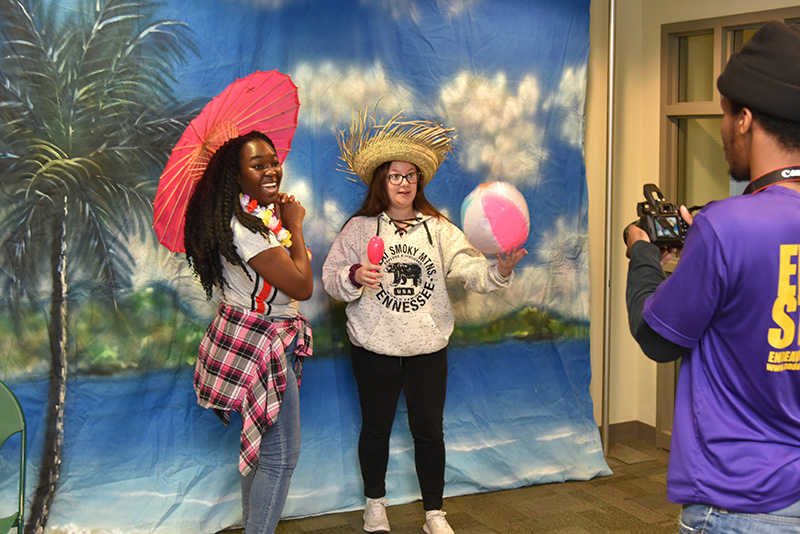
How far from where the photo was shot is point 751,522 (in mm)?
1290

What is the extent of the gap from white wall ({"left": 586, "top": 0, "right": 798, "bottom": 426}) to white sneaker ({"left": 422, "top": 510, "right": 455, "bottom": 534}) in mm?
1273

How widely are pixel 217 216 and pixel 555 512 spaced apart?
6.22 feet

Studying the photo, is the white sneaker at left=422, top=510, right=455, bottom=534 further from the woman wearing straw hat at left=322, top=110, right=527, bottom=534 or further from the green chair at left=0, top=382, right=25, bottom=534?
the green chair at left=0, top=382, right=25, bottom=534

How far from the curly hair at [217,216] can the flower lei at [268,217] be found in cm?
3

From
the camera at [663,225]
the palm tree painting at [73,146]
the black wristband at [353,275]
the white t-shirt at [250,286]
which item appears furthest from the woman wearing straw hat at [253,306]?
the camera at [663,225]

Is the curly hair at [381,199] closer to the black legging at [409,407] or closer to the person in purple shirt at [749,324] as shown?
the black legging at [409,407]

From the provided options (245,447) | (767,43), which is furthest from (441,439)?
(767,43)


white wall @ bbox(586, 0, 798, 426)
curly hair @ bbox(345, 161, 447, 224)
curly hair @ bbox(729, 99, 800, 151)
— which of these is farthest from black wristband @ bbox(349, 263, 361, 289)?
curly hair @ bbox(729, 99, 800, 151)

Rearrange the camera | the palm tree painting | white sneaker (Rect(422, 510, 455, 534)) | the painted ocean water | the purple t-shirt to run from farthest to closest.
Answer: white sneaker (Rect(422, 510, 455, 534)) < the painted ocean water < the palm tree painting < the camera < the purple t-shirt

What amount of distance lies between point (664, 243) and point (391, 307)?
154 centimetres

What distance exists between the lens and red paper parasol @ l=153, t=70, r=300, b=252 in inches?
103

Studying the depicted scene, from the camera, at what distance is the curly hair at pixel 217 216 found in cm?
244

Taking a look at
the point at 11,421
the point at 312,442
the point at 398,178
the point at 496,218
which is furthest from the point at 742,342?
the point at 312,442

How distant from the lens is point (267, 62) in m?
3.11
